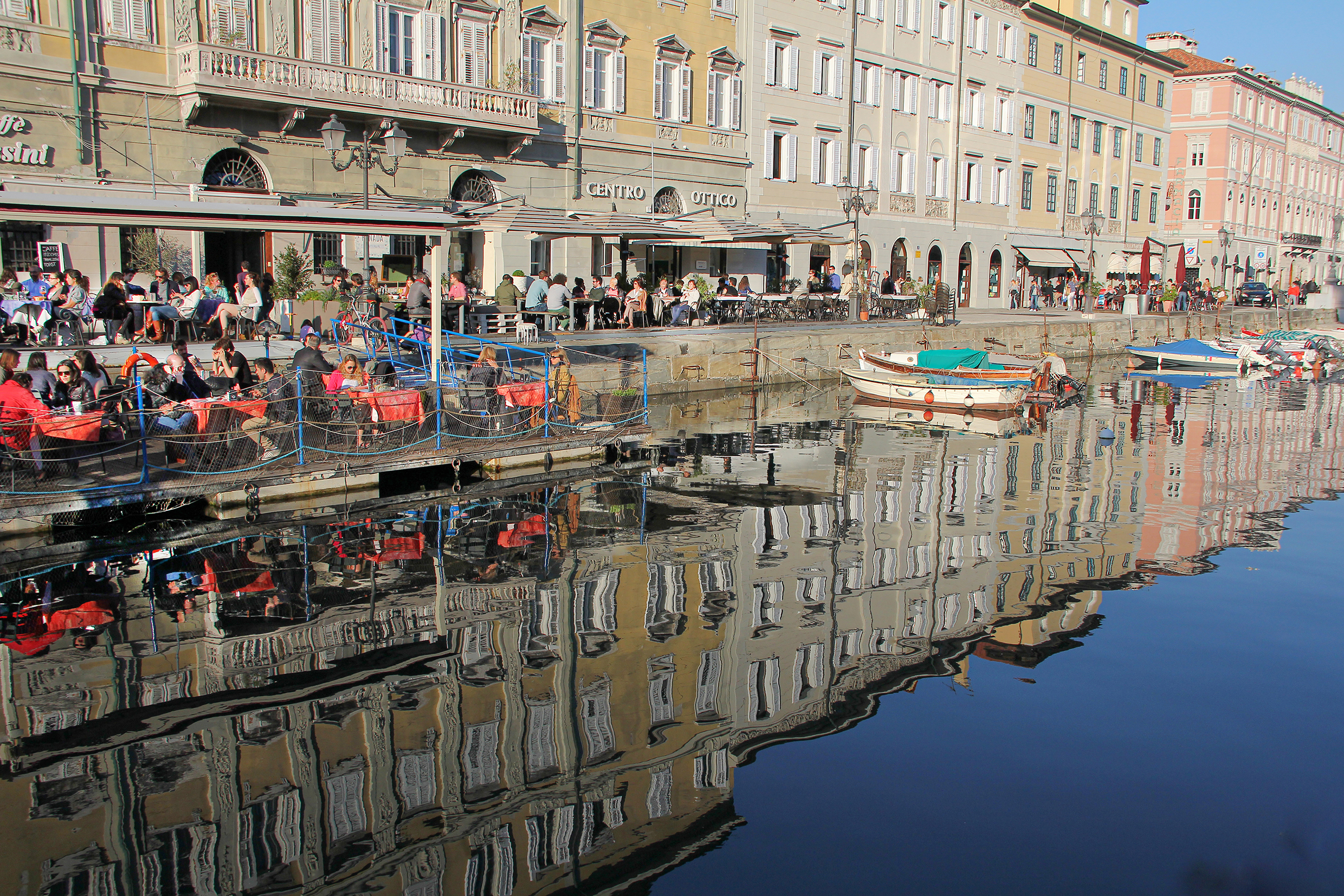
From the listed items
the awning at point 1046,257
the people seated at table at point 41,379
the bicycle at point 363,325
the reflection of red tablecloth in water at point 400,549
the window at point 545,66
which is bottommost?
the reflection of red tablecloth in water at point 400,549

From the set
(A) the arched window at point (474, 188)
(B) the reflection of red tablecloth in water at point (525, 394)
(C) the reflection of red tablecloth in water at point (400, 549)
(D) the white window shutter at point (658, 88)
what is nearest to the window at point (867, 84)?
(D) the white window shutter at point (658, 88)

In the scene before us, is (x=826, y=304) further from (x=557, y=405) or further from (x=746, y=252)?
(x=557, y=405)

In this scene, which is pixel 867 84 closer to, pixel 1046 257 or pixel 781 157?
pixel 781 157

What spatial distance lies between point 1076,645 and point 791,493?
696cm

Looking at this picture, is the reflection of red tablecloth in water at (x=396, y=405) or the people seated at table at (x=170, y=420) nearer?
the people seated at table at (x=170, y=420)

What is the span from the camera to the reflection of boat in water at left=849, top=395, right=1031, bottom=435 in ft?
82.9

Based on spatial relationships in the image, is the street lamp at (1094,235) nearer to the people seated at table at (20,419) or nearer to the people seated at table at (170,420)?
the people seated at table at (170,420)

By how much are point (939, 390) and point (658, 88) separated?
14256 mm

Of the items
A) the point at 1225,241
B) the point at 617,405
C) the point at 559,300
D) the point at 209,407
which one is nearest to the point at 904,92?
the point at 1225,241

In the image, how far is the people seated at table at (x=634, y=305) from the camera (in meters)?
28.7

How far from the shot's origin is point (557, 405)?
18.2 m

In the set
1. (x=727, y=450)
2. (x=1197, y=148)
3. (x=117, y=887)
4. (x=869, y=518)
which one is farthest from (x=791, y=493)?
(x=1197, y=148)

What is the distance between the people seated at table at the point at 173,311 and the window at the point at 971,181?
39005 mm

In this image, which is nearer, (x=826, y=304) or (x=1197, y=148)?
(x=826, y=304)
